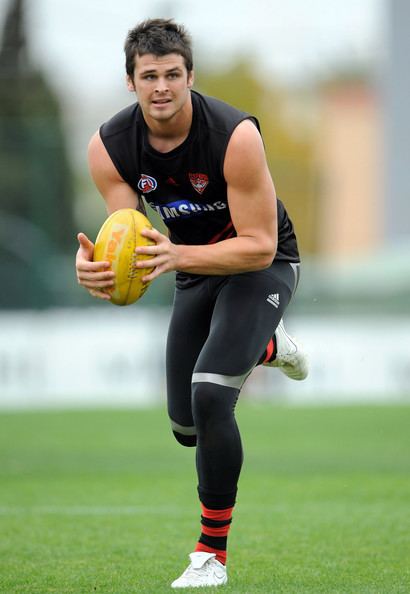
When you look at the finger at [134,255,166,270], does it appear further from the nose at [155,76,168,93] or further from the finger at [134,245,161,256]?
the nose at [155,76,168,93]

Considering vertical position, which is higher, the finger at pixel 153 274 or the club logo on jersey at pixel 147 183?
the club logo on jersey at pixel 147 183

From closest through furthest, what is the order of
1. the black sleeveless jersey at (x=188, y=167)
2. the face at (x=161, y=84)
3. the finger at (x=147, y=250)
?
1. the finger at (x=147, y=250)
2. the face at (x=161, y=84)
3. the black sleeveless jersey at (x=188, y=167)

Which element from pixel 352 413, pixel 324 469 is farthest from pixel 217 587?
pixel 352 413

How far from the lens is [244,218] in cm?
559

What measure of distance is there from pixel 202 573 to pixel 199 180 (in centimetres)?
181

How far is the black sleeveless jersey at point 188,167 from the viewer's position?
564 cm

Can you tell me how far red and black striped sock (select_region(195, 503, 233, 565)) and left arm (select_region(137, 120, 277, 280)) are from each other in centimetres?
112

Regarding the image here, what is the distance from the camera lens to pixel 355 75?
2020 inches

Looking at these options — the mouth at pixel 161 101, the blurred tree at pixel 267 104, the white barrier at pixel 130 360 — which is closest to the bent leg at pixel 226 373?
the mouth at pixel 161 101

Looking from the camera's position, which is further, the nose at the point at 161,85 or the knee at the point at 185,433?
the knee at the point at 185,433

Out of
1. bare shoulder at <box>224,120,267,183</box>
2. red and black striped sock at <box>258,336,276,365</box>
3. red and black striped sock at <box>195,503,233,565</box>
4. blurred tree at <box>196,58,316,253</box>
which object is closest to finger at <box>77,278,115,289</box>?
bare shoulder at <box>224,120,267,183</box>

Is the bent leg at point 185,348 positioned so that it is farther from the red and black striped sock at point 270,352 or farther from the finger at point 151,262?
the finger at point 151,262

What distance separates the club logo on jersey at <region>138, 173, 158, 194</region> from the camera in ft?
19.0

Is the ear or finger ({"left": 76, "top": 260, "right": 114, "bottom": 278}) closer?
finger ({"left": 76, "top": 260, "right": 114, "bottom": 278})
